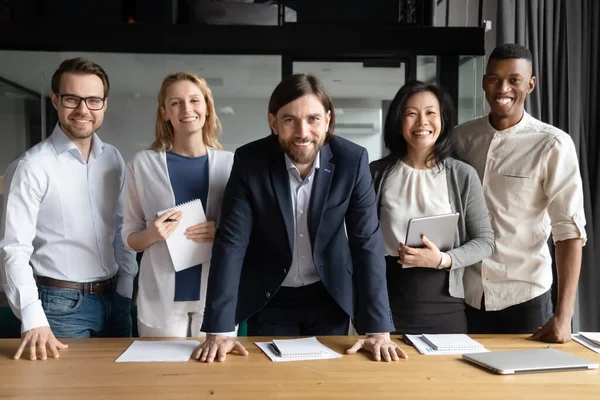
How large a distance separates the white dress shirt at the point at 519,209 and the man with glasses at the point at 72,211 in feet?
4.76

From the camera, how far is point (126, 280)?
7.86ft

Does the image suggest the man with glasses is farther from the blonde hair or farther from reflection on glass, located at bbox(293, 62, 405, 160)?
reflection on glass, located at bbox(293, 62, 405, 160)

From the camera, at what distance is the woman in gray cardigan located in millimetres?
2258

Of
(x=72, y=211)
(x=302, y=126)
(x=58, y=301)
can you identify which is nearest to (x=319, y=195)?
(x=302, y=126)

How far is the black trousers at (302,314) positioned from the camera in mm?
2109

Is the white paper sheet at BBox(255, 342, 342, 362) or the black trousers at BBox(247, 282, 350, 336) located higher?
the black trousers at BBox(247, 282, 350, 336)

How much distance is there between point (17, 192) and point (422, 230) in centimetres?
143

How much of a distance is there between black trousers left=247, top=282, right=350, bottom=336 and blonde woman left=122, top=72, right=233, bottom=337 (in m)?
0.25

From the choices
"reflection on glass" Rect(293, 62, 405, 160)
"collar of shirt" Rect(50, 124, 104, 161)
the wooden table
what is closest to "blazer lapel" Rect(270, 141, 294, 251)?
the wooden table

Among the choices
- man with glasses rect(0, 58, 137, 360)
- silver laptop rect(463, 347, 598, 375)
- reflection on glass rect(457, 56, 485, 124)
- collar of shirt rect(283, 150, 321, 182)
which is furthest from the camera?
reflection on glass rect(457, 56, 485, 124)

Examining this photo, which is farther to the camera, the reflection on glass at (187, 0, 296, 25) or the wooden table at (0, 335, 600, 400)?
the reflection on glass at (187, 0, 296, 25)

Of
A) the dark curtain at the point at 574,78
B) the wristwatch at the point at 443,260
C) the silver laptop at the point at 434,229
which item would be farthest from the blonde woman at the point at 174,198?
the dark curtain at the point at 574,78

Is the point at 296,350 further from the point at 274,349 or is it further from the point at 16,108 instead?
the point at 16,108

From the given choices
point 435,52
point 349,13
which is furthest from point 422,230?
point 349,13
